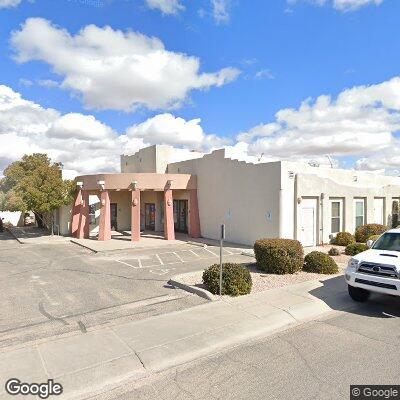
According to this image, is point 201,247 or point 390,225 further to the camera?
point 390,225

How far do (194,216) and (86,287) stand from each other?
41.3 ft

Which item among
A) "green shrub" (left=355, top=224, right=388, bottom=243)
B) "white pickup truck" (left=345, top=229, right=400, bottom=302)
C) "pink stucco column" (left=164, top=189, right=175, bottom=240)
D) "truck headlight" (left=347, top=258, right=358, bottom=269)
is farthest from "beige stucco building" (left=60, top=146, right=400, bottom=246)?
"truck headlight" (left=347, top=258, right=358, bottom=269)

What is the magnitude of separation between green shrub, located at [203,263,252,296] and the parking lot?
636 millimetres

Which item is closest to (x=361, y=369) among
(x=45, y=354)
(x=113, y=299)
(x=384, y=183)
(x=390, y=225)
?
(x=45, y=354)

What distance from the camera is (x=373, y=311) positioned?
8211mm

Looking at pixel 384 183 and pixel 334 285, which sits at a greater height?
pixel 384 183

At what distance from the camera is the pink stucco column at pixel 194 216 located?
22547 mm

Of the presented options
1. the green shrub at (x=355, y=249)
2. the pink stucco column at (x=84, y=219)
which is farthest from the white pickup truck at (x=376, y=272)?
the pink stucco column at (x=84, y=219)

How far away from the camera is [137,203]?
20594mm

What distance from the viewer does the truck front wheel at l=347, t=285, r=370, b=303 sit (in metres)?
8.82

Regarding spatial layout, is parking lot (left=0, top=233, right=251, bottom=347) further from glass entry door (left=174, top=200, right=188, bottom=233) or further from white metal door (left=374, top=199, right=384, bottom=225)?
white metal door (left=374, top=199, right=384, bottom=225)

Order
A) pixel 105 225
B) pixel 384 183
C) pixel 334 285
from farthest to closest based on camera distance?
pixel 384 183, pixel 105 225, pixel 334 285

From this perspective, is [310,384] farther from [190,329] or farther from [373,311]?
[373,311]

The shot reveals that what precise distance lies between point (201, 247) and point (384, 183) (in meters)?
14.8
